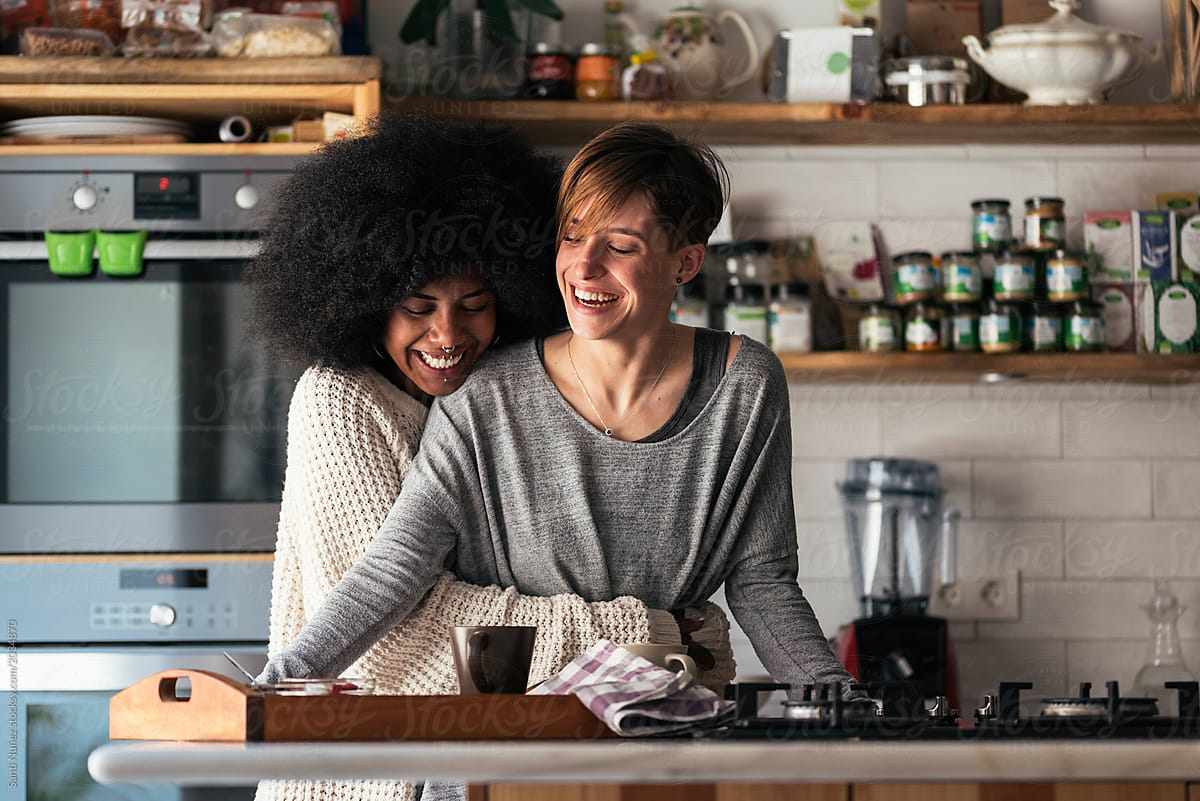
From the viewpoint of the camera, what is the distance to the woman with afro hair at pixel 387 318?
1.55 m

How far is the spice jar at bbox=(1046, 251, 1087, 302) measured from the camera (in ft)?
9.27

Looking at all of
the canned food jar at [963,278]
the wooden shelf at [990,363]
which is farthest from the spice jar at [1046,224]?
the wooden shelf at [990,363]

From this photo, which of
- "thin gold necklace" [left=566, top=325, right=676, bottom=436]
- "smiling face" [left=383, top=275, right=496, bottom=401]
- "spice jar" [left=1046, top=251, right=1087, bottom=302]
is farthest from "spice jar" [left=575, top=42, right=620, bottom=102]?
"thin gold necklace" [left=566, top=325, right=676, bottom=436]

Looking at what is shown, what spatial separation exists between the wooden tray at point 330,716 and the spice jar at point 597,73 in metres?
1.93

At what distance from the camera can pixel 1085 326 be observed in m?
2.82

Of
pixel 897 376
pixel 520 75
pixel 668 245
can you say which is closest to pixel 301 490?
pixel 668 245

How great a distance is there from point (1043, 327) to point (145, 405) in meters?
1.88

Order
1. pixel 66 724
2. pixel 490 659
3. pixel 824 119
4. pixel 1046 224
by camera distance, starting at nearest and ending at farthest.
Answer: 1. pixel 490 659
2. pixel 66 724
3. pixel 824 119
4. pixel 1046 224

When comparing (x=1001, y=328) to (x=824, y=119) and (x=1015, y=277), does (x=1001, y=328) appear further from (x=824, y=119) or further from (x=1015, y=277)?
(x=824, y=119)

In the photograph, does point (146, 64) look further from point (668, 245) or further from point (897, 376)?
point (897, 376)

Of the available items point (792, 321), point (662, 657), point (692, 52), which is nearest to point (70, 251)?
point (692, 52)

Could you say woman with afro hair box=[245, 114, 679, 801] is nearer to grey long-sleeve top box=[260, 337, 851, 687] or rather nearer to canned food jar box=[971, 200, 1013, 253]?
grey long-sleeve top box=[260, 337, 851, 687]

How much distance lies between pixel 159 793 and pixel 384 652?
1.16 metres

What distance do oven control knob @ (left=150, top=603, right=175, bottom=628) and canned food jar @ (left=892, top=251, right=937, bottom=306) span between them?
1.65 m
